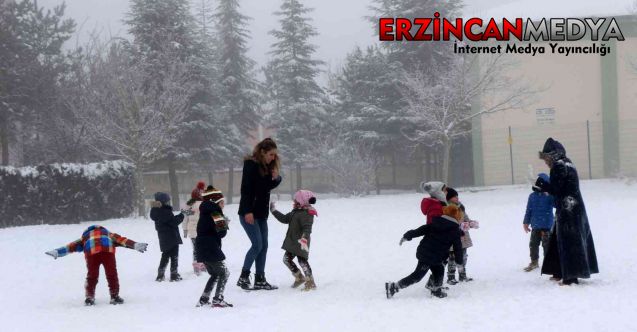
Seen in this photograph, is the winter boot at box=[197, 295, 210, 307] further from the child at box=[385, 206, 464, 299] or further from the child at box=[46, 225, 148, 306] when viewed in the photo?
the child at box=[385, 206, 464, 299]

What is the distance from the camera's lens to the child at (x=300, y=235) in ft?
28.3

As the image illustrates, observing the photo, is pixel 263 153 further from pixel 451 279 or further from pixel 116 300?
pixel 451 279

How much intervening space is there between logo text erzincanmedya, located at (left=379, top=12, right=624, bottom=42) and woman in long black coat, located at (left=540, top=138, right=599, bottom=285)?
22114mm

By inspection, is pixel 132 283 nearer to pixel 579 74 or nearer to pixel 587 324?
pixel 587 324

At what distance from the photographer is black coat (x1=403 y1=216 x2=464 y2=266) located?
7.65 meters

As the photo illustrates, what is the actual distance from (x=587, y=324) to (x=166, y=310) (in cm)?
462

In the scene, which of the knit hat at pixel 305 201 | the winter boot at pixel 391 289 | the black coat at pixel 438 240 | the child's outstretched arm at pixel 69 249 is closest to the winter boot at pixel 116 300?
the child's outstretched arm at pixel 69 249

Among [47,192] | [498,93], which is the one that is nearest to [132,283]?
[47,192]

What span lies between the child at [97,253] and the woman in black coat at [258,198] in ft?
4.63

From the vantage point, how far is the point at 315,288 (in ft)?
28.6

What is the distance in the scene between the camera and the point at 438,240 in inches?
304

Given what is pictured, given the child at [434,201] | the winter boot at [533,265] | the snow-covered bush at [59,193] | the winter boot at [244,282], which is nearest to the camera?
the child at [434,201]

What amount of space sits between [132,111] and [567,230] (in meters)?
17.5

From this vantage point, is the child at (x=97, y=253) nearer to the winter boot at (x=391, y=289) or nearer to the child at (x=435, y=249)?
the winter boot at (x=391, y=289)
